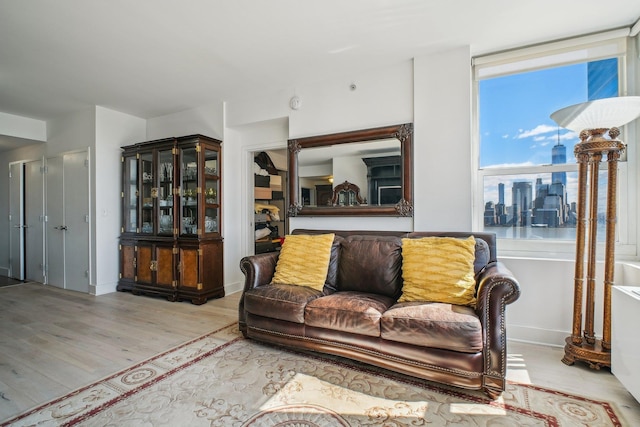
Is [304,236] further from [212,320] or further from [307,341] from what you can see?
[212,320]

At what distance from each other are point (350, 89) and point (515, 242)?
214 cm

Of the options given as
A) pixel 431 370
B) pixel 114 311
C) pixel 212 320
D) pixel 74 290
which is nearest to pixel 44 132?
pixel 74 290

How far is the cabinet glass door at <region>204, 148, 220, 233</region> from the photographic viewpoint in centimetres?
389

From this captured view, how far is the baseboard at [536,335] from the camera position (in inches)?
97.0

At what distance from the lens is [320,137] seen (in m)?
3.40

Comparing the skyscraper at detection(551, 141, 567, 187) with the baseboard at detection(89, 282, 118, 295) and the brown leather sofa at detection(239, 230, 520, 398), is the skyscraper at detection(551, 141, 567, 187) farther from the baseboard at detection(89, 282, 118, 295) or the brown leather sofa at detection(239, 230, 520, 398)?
the baseboard at detection(89, 282, 118, 295)

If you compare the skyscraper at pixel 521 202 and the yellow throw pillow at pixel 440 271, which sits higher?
the skyscraper at pixel 521 202

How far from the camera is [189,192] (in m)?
3.93

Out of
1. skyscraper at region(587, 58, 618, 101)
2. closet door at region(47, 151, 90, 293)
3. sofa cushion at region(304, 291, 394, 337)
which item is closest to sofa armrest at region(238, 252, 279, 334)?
sofa cushion at region(304, 291, 394, 337)

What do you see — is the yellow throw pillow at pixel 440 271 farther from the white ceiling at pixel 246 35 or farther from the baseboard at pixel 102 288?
the baseboard at pixel 102 288

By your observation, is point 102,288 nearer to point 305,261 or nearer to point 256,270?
point 256,270

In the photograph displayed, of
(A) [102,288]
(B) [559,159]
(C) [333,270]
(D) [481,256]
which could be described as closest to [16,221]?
(A) [102,288]

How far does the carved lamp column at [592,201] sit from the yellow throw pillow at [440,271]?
0.75 m

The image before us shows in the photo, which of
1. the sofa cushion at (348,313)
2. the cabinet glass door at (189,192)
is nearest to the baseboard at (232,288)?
the cabinet glass door at (189,192)
